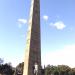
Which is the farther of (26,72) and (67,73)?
(67,73)

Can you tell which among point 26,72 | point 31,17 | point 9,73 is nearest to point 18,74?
point 26,72

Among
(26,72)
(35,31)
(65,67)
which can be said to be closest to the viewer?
(26,72)

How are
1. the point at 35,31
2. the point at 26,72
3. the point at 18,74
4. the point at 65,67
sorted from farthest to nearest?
the point at 65,67
the point at 18,74
the point at 35,31
the point at 26,72

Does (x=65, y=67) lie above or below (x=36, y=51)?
above

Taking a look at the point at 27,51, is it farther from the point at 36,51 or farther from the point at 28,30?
the point at 28,30

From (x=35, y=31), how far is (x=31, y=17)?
183 centimetres

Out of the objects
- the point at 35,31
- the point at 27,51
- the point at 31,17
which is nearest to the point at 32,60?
the point at 27,51

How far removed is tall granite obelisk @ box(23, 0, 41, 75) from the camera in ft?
76.1

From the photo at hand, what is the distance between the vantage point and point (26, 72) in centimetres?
2300

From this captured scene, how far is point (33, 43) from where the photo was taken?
23922mm

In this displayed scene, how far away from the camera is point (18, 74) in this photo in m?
31.2

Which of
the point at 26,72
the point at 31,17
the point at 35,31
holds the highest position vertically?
the point at 31,17

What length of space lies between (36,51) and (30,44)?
1.14 metres

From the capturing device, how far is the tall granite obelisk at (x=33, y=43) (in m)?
23.2
